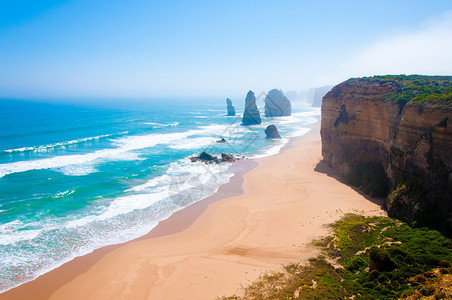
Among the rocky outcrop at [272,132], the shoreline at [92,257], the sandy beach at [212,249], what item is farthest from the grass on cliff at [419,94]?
the rocky outcrop at [272,132]

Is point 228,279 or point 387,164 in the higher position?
point 387,164

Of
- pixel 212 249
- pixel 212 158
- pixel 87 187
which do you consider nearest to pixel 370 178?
pixel 212 249

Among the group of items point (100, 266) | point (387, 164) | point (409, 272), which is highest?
point (387, 164)

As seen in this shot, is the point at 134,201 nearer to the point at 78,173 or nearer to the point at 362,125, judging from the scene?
the point at 78,173

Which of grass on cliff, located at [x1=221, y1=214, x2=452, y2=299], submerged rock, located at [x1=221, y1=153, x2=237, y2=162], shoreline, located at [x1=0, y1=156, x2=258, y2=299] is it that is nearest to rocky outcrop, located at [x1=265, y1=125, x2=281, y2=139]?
submerged rock, located at [x1=221, y1=153, x2=237, y2=162]

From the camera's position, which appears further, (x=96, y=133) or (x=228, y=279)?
(x=96, y=133)

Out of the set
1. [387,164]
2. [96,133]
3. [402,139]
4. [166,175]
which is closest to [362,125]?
[387,164]

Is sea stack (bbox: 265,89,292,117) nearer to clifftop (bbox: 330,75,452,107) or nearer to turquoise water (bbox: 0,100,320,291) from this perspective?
turquoise water (bbox: 0,100,320,291)
